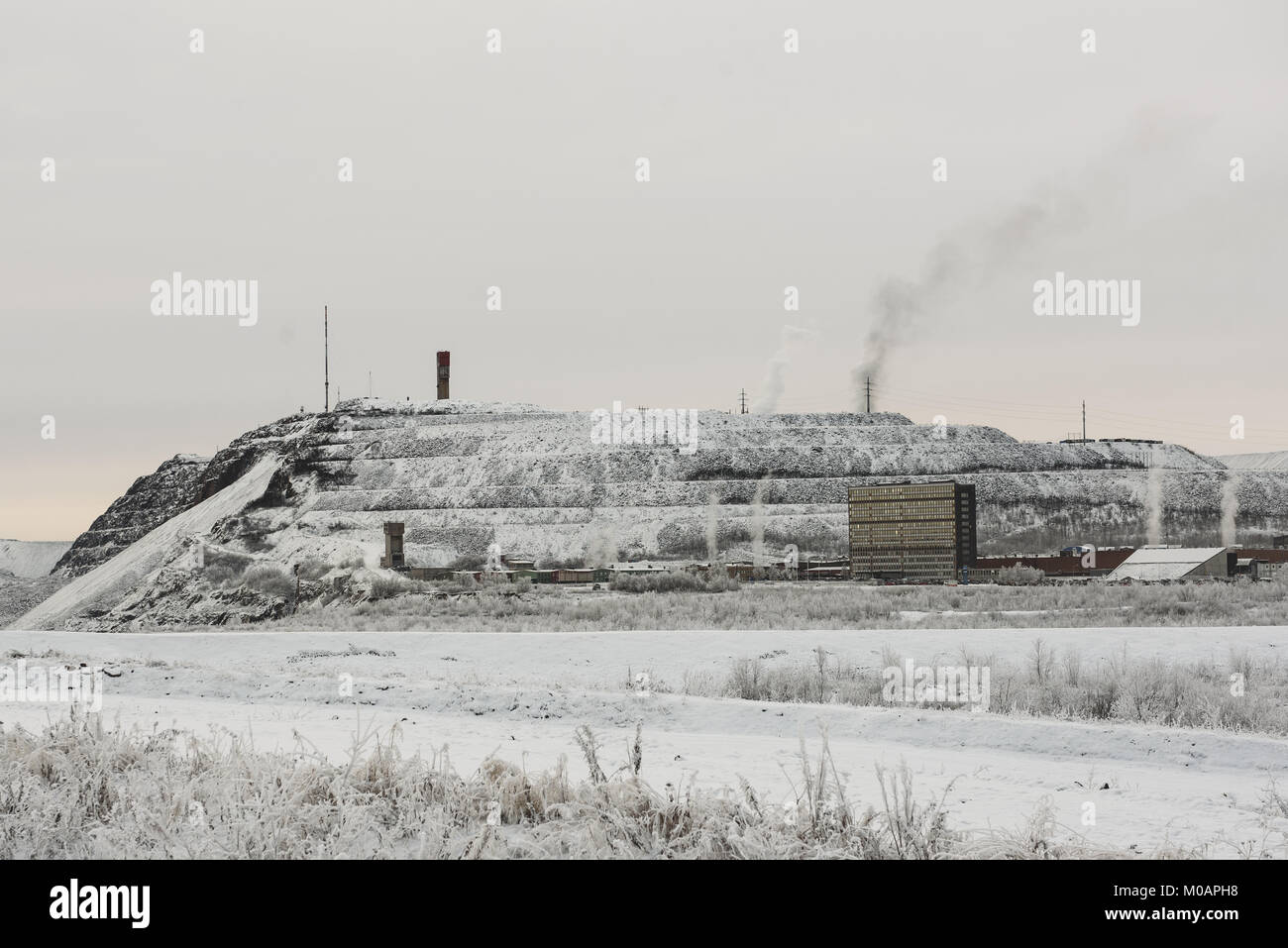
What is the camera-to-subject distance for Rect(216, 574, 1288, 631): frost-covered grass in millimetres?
28375

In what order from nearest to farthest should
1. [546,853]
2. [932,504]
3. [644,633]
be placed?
[546,853] → [644,633] → [932,504]

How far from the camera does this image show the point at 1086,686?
52.7 ft

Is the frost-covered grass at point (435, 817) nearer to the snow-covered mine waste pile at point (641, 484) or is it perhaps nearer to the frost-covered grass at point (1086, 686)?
the frost-covered grass at point (1086, 686)

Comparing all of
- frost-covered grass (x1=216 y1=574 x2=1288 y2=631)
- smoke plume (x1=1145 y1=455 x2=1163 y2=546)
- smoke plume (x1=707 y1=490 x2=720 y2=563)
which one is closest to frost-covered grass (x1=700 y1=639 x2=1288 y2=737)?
frost-covered grass (x1=216 y1=574 x2=1288 y2=631)

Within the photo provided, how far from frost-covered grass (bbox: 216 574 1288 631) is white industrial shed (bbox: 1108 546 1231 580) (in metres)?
6.49

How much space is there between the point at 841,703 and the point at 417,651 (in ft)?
39.1

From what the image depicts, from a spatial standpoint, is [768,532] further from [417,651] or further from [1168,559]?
[417,651]

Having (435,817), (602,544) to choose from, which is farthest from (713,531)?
(435,817)

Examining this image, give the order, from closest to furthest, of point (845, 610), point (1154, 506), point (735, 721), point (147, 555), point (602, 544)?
1. point (735, 721)
2. point (845, 610)
3. point (147, 555)
4. point (602, 544)
5. point (1154, 506)

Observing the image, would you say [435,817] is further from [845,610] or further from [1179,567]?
[1179,567]

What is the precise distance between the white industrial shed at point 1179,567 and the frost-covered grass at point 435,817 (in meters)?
38.7

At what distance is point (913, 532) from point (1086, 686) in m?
41.3
